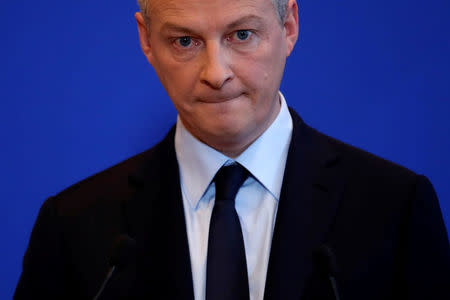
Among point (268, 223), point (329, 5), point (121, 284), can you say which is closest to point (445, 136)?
point (329, 5)

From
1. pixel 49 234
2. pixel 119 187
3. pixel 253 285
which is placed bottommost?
pixel 253 285

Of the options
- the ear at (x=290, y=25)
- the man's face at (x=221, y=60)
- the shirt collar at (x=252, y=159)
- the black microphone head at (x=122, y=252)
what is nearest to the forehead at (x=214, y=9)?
the man's face at (x=221, y=60)

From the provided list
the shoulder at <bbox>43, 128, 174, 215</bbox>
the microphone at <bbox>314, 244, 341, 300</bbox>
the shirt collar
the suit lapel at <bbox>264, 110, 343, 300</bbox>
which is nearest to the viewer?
the microphone at <bbox>314, 244, 341, 300</bbox>

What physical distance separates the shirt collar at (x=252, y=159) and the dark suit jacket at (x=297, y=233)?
0.03 meters

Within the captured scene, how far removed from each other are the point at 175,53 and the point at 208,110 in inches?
5.5

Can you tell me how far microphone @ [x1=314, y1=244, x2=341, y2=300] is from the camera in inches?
48.8

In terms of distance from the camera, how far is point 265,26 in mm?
1354

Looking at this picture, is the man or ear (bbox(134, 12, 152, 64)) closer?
the man

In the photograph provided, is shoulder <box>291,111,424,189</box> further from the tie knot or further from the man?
the tie knot

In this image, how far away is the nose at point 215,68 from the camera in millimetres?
1287

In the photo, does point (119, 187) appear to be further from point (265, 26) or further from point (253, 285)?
point (265, 26)

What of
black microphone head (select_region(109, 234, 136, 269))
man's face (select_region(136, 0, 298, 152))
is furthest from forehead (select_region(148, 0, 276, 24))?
black microphone head (select_region(109, 234, 136, 269))

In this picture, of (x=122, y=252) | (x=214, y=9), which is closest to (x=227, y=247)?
(x=122, y=252)

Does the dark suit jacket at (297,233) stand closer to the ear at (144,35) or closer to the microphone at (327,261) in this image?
the microphone at (327,261)
